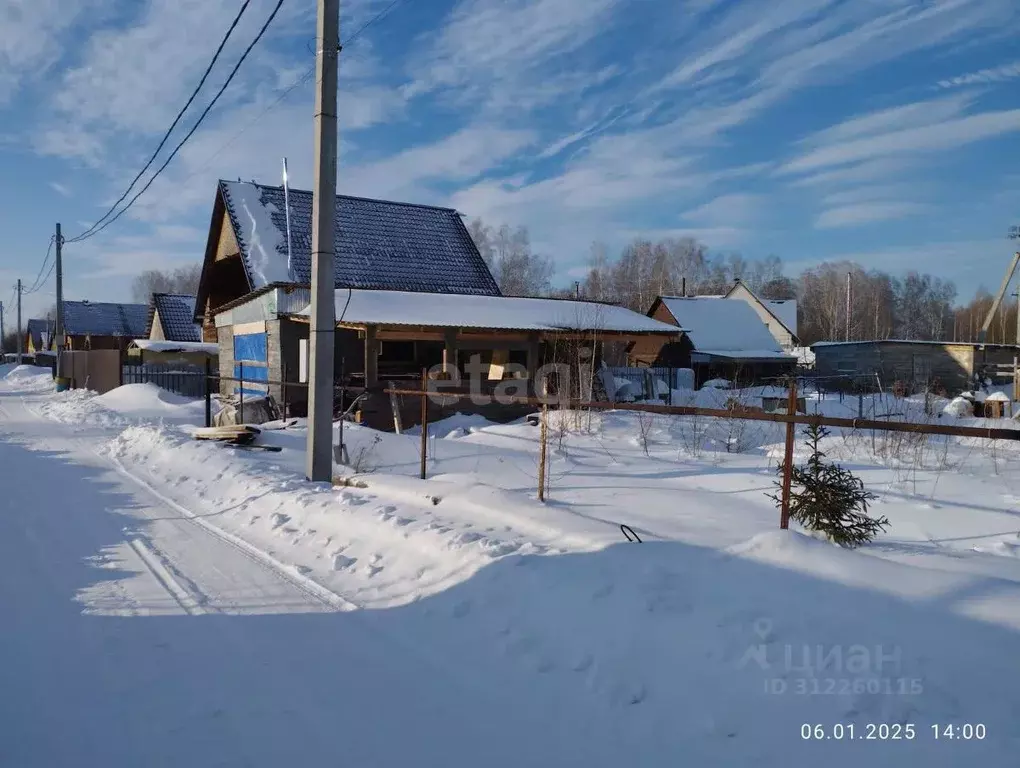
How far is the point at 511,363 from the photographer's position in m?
18.4

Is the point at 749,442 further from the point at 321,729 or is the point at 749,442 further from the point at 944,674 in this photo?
the point at 321,729

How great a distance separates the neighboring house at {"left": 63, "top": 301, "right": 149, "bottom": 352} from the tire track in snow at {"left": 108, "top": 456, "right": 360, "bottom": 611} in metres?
49.4

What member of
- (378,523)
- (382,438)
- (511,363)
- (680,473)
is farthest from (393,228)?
(378,523)

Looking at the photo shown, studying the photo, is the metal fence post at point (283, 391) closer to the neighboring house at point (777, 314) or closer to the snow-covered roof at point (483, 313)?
the snow-covered roof at point (483, 313)

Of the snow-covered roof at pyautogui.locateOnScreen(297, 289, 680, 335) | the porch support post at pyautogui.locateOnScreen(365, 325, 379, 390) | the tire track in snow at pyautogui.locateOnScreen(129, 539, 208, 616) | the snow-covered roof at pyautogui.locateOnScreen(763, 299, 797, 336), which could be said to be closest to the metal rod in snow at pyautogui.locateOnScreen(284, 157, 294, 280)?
the snow-covered roof at pyautogui.locateOnScreen(297, 289, 680, 335)

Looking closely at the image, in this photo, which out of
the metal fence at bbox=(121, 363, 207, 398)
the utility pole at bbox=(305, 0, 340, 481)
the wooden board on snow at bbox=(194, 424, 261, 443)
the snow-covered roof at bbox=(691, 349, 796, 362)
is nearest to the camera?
the utility pole at bbox=(305, 0, 340, 481)

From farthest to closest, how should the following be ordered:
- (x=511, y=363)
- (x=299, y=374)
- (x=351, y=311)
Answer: (x=511, y=363), (x=299, y=374), (x=351, y=311)

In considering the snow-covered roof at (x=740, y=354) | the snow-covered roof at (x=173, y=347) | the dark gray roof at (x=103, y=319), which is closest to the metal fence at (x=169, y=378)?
the snow-covered roof at (x=173, y=347)

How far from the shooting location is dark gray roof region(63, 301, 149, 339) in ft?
172

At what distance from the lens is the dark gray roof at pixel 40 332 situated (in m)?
72.2

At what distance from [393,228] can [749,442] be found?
47.6 feet

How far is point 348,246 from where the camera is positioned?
20.6 m

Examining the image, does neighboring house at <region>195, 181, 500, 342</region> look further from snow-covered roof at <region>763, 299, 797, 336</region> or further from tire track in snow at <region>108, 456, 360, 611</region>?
snow-covered roof at <region>763, 299, 797, 336</region>

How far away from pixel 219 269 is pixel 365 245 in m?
5.62
